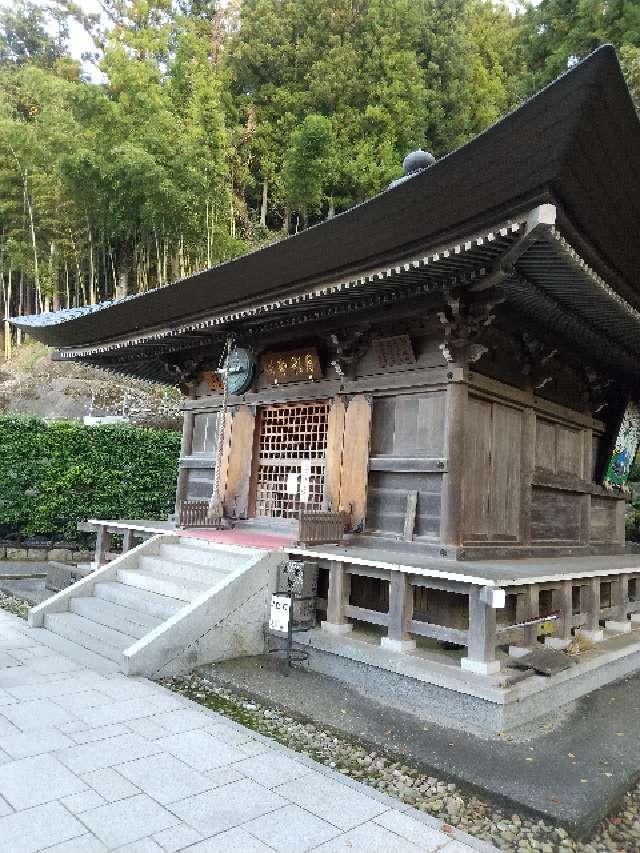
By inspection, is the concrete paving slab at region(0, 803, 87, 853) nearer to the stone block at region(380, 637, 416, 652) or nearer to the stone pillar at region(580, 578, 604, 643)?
the stone block at region(380, 637, 416, 652)

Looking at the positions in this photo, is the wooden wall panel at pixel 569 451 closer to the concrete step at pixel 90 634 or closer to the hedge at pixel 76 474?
the concrete step at pixel 90 634

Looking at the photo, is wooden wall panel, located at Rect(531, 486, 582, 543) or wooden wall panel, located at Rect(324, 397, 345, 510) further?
wooden wall panel, located at Rect(531, 486, 582, 543)

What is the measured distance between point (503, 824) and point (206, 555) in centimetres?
483

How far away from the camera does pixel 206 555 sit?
753cm

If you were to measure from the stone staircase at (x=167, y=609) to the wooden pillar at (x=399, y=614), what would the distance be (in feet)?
5.20

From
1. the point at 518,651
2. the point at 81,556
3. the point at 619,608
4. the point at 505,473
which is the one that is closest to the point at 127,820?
the point at 518,651

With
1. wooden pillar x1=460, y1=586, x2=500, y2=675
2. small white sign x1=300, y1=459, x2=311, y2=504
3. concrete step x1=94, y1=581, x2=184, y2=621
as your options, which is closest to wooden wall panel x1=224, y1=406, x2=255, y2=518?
small white sign x1=300, y1=459, x2=311, y2=504

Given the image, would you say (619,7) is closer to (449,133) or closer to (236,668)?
(449,133)

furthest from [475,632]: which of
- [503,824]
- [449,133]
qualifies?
[449,133]

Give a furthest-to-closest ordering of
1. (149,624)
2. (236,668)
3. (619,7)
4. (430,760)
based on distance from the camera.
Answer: (619,7) → (149,624) → (236,668) → (430,760)

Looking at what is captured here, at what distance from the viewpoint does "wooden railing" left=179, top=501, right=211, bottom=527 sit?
9.05 meters

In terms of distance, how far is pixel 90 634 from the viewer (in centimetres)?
666

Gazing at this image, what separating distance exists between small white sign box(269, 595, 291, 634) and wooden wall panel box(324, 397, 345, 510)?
207cm

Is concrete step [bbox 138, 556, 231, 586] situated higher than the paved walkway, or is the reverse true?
concrete step [bbox 138, 556, 231, 586]
